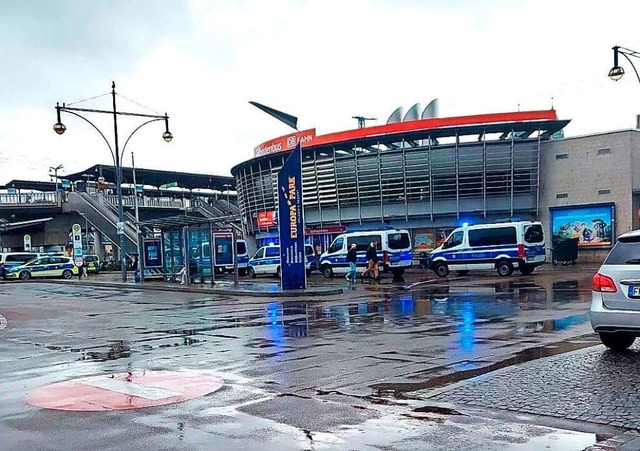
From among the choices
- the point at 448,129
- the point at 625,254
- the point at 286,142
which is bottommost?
the point at 625,254

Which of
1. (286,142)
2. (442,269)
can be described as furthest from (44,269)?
(442,269)

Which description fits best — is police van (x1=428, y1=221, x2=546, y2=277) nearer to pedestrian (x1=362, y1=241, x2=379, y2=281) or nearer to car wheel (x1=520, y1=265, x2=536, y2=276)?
car wheel (x1=520, y1=265, x2=536, y2=276)

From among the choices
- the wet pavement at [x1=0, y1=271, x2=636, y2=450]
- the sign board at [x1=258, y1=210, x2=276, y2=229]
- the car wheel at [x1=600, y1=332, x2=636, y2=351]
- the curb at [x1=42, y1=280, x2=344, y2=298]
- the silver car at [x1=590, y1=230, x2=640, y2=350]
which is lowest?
the curb at [x1=42, y1=280, x2=344, y2=298]

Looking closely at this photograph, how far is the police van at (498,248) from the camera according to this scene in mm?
28969

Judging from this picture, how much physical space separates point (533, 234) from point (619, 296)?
21311 millimetres

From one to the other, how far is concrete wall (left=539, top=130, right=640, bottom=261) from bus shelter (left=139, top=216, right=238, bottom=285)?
20271mm

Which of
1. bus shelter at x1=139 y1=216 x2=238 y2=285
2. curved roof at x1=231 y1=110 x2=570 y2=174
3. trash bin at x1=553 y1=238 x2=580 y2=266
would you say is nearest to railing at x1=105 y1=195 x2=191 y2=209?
curved roof at x1=231 y1=110 x2=570 y2=174

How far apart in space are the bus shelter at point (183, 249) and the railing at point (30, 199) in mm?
29412

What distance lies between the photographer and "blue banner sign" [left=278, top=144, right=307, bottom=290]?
76.3 feet

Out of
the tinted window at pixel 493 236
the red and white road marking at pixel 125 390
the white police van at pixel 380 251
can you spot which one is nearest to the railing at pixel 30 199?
the white police van at pixel 380 251

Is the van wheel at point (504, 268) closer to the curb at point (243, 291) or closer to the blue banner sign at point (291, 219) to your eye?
the curb at point (243, 291)

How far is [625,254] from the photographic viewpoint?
28.9 feet

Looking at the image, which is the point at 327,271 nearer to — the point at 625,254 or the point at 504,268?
the point at 504,268

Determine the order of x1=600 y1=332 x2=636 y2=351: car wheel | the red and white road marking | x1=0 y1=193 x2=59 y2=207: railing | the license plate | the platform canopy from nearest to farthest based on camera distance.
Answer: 1. the red and white road marking
2. the license plate
3. x1=600 y1=332 x2=636 y2=351: car wheel
4. x1=0 y1=193 x2=59 y2=207: railing
5. the platform canopy
